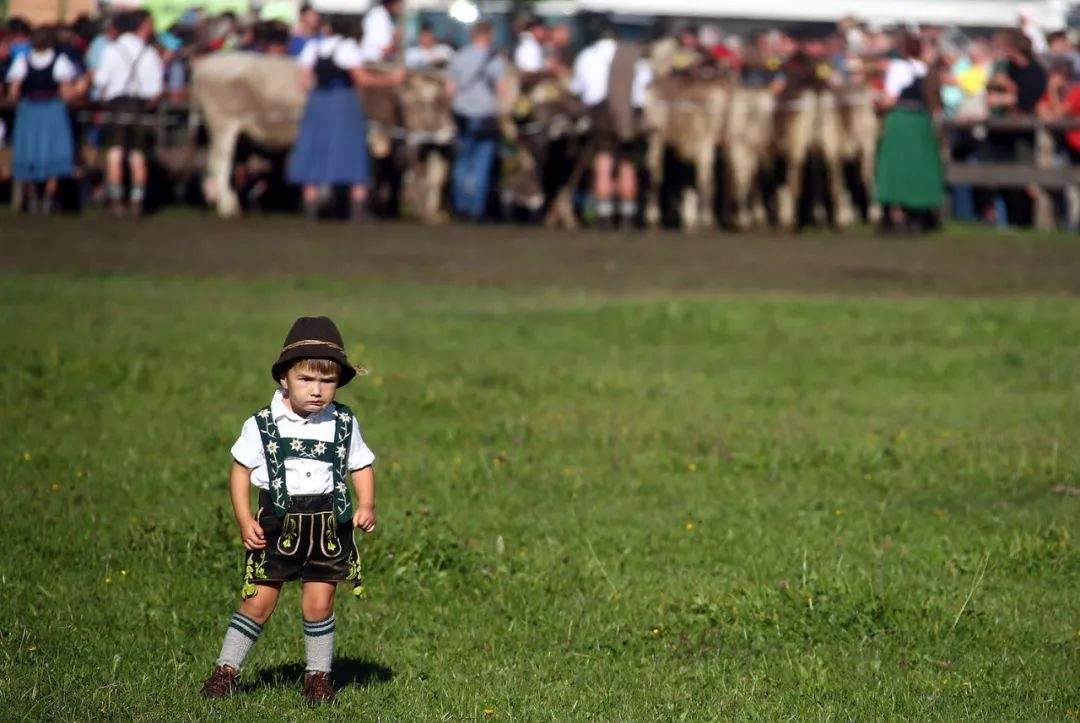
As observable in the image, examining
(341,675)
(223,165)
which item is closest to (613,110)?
(223,165)

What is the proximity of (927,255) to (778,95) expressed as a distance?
328cm

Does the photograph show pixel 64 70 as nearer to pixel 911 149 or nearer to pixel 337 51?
pixel 337 51

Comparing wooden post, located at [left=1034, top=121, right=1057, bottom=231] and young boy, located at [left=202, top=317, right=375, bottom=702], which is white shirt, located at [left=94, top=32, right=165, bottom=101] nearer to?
wooden post, located at [left=1034, top=121, right=1057, bottom=231]

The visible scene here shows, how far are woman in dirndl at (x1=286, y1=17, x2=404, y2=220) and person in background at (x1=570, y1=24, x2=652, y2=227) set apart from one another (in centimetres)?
249

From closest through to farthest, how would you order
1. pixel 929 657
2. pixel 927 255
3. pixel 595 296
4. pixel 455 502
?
pixel 929 657 → pixel 455 502 → pixel 595 296 → pixel 927 255

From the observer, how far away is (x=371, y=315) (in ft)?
50.1

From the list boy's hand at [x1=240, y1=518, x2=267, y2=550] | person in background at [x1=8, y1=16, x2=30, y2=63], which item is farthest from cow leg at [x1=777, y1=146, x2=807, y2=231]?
boy's hand at [x1=240, y1=518, x2=267, y2=550]

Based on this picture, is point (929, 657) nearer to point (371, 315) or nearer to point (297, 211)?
point (371, 315)

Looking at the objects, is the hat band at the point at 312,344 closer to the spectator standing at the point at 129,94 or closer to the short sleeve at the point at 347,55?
the short sleeve at the point at 347,55

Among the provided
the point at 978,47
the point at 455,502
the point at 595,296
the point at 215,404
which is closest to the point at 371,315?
the point at 595,296

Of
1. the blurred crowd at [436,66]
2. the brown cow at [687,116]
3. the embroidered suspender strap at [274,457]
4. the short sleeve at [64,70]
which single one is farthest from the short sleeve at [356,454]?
the short sleeve at [64,70]

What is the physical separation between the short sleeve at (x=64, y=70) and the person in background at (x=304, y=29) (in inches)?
108

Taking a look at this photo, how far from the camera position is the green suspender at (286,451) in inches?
224

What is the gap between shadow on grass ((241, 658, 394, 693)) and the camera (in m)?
6.16
